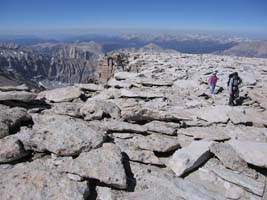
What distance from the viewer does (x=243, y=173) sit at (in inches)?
342

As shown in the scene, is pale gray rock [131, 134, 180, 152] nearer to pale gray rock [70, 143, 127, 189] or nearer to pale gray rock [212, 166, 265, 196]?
pale gray rock [212, 166, 265, 196]

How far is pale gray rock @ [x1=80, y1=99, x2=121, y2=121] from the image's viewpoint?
38.4ft

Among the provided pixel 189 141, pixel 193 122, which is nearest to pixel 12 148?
pixel 189 141

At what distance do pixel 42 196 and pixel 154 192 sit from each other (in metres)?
2.71

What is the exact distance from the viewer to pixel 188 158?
28.8 ft

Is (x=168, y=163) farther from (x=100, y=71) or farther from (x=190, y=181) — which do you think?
(x=100, y=71)

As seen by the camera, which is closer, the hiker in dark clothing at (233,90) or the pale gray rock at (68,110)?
the pale gray rock at (68,110)

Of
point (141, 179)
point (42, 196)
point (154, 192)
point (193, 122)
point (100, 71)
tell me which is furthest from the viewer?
point (100, 71)

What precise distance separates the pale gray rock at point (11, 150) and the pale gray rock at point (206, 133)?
5839mm

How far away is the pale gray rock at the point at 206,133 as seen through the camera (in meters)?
10.9

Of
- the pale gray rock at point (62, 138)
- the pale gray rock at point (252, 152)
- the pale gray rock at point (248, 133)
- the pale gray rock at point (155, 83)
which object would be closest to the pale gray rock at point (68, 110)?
the pale gray rock at point (62, 138)

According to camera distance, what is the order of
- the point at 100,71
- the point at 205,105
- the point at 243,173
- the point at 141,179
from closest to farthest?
1. the point at 141,179
2. the point at 243,173
3. the point at 205,105
4. the point at 100,71

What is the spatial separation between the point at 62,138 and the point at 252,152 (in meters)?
5.85

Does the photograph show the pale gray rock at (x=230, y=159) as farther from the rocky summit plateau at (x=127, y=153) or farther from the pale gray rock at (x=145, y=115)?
the pale gray rock at (x=145, y=115)
